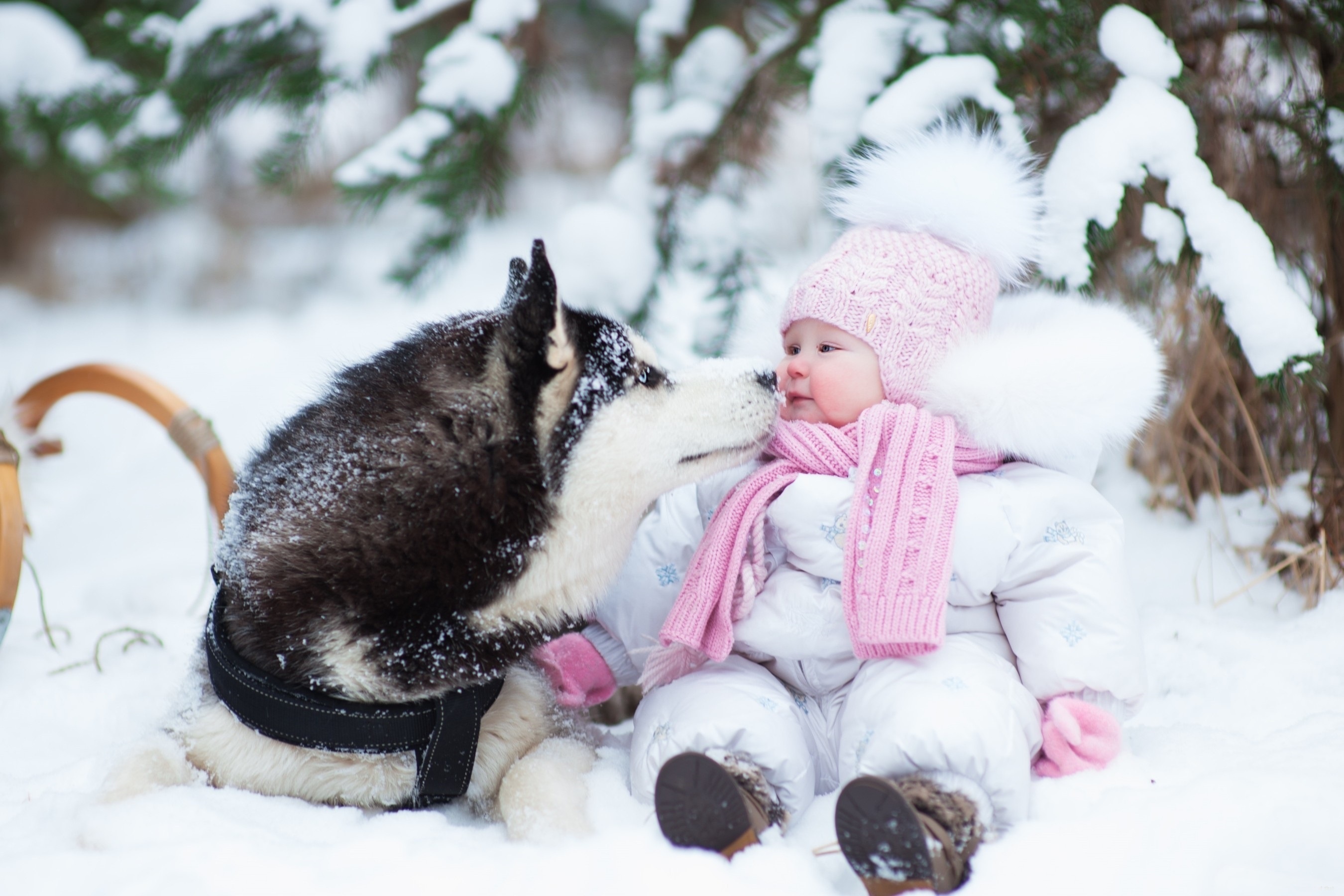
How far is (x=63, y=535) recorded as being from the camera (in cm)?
353

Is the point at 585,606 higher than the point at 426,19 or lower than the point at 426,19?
lower

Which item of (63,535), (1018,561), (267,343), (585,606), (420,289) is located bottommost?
(267,343)

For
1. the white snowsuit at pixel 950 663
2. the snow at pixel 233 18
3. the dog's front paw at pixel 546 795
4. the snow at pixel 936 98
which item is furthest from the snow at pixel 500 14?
the dog's front paw at pixel 546 795

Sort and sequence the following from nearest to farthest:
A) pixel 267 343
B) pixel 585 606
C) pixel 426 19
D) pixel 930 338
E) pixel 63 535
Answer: pixel 585 606 → pixel 930 338 → pixel 426 19 → pixel 63 535 → pixel 267 343

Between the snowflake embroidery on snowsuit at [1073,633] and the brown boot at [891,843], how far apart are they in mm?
470

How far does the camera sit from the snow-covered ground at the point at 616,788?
1271mm

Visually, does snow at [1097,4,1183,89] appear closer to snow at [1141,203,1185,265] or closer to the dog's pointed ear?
snow at [1141,203,1185,265]

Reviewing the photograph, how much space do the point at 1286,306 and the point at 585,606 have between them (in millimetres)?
1735

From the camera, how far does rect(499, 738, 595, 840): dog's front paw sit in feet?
4.72

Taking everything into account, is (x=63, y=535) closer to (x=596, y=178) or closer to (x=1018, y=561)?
(x=1018, y=561)

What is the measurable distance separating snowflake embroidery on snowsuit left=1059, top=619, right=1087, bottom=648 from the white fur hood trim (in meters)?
0.33

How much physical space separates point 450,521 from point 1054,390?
3.70ft

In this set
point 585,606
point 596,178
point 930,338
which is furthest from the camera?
point 596,178

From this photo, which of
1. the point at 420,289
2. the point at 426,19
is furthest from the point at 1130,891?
the point at 426,19
